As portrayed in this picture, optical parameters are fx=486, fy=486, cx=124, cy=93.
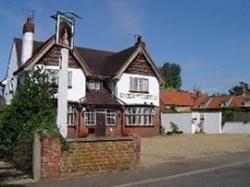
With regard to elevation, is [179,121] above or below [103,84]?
below

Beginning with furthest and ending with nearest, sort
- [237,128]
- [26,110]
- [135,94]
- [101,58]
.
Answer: [237,128]
[101,58]
[135,94]
[26,110]

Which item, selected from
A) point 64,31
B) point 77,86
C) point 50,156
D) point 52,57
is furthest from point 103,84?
point 50,156

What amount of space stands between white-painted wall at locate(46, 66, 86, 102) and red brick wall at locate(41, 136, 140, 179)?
70.3ft

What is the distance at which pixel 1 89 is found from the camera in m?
45.0

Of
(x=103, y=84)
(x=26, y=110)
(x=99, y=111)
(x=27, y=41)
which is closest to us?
(x=26, y=110)

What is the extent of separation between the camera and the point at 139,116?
42.9m

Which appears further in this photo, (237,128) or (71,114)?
(237,128)

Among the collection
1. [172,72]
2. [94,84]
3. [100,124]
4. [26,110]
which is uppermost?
[172,72]

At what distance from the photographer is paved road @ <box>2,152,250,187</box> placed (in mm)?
13461

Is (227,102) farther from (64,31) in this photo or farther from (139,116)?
(64,31)

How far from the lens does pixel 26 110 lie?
1738 centimetres

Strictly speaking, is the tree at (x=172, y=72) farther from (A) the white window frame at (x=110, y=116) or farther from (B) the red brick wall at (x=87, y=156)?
(B) the red brick wall at (x=87, y=156)

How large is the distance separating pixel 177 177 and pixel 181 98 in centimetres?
6546

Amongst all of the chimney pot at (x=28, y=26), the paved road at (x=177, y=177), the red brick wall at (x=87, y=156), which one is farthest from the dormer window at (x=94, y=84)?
the red brick wall at (x=87, y=156)
